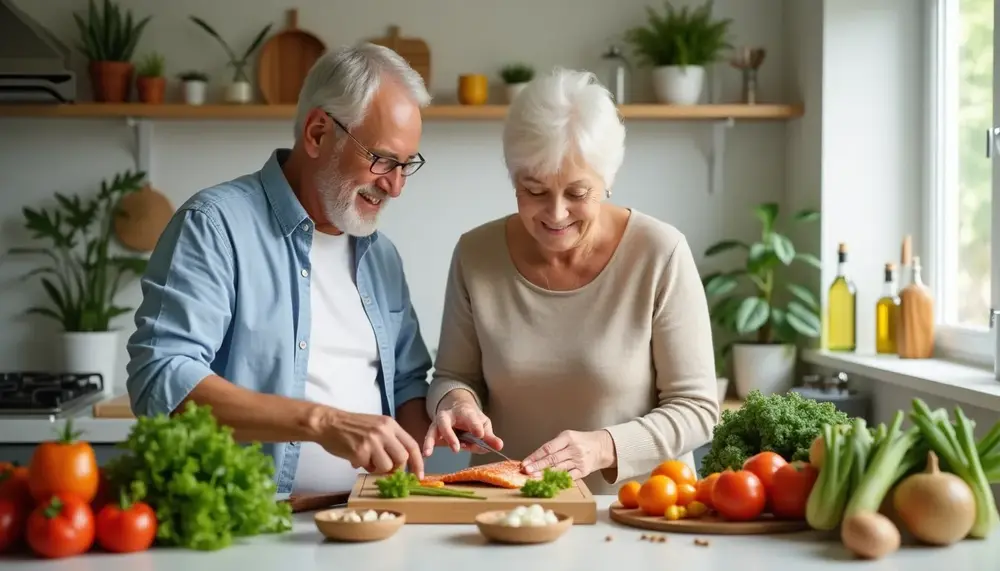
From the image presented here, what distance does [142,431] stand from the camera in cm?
152

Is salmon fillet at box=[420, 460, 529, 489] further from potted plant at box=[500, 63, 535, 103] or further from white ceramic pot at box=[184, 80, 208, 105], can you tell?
white ceramic pot at box=[184, 80, 208, 105]

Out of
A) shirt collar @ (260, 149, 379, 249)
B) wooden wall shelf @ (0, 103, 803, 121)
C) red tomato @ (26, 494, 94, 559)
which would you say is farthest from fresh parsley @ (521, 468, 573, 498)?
wooden wall shelf @ (0, 103, 803, 121)

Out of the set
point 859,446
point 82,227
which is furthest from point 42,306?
point 859,446

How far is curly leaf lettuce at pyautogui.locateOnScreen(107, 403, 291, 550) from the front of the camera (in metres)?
1.51

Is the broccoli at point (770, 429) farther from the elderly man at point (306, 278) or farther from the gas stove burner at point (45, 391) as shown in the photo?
the gas stove burner at point (45, 391)

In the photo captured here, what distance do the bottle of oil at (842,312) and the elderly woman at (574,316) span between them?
150cm

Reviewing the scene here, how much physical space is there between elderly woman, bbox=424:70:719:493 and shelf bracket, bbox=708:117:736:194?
6.04 ft

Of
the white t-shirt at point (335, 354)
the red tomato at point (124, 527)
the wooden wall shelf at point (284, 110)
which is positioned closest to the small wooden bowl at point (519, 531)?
the red tomato at point (124, 527)

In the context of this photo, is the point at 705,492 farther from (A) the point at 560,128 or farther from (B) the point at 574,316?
(A) the point at 560,128

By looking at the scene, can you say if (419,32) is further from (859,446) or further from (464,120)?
(859,446)

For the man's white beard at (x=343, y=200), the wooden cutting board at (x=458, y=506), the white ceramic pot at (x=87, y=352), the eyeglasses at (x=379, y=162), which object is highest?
the eyeglasses at (x=379, y=162)

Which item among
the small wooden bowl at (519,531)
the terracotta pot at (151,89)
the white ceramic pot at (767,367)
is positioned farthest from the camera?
the terracotta pot at (151,89)

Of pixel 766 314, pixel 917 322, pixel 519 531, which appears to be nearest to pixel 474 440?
pixel 519 531

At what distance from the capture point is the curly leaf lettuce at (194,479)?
4.94 feet
